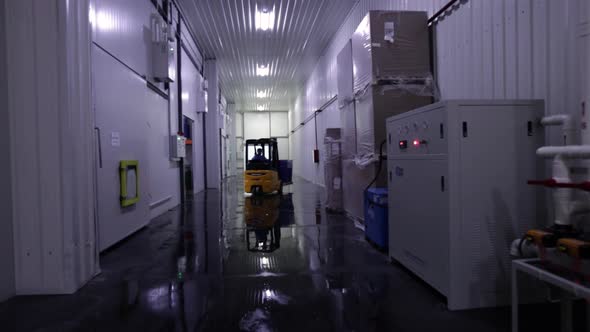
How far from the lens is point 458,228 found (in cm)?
263

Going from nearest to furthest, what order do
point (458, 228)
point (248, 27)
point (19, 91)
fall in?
point (458, 228)
point (19, 91)
point (248, 27)

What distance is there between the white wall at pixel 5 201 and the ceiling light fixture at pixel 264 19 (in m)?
6.98

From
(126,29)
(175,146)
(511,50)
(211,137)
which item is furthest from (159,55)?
(211,137)

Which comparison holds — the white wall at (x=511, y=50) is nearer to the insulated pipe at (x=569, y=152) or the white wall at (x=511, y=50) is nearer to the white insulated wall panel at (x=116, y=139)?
the insulated pipe at (x=569, y=152)

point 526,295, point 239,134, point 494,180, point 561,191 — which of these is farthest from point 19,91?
point 239,134

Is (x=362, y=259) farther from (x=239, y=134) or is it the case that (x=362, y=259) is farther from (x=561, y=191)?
(x=239, y=134)

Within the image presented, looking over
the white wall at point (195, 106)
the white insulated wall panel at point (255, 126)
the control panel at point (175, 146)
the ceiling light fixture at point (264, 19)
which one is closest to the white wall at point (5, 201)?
the control panel at point (175, 146)

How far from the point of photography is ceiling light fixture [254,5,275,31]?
9227 mm

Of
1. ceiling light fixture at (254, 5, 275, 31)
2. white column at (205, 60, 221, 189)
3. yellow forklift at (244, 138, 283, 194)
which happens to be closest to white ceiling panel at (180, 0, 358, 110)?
ceiling light fixture at (254, 5, 275, 31)

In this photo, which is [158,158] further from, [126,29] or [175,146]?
[126,29]

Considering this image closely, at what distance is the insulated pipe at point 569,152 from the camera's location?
7.00 ft

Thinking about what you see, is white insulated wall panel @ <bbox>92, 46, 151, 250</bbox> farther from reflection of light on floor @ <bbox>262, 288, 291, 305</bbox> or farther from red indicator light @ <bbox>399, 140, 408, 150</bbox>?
red indicator light @ <bbox>399, 140, 408, 150</bbox>

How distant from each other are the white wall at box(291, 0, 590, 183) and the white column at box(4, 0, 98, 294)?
421 centimetres

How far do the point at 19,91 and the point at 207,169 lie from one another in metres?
10.5
